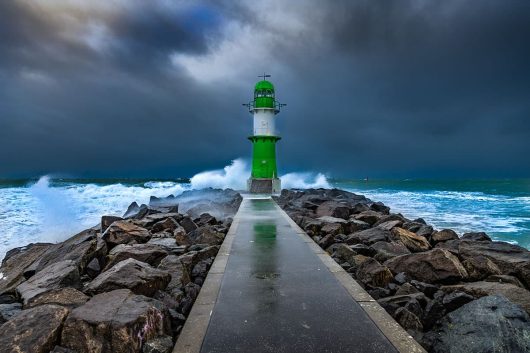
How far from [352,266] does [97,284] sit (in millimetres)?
3375

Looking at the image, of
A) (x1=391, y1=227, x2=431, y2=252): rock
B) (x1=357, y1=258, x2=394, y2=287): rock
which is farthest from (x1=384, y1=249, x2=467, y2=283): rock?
(x1=391, y1=227, x2=431, y2=252): rock

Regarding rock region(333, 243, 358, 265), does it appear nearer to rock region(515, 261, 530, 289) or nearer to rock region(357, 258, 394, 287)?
rock region(357, 258, 394, 287)

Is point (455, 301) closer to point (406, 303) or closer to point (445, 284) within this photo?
point (406, 303)

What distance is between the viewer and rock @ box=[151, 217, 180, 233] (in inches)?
329

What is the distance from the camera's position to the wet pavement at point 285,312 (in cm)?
278

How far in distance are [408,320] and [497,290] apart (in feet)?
4.36

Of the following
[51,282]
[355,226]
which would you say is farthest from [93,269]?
[355,226]

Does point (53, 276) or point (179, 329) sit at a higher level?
point (53, 276)

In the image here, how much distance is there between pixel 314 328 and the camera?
9.94 ft

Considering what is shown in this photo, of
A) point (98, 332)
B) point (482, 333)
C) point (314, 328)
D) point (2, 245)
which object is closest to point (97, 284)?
point (98, 332)

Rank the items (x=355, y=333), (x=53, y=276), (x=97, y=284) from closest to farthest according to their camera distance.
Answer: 1. (x=355, y=333)
2. (x=97, y=284)
3. (x=53, y=276)

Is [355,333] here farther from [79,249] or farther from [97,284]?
[79,249]

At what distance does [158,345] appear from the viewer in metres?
2.75

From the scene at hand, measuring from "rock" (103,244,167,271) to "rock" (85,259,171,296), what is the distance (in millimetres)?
933
